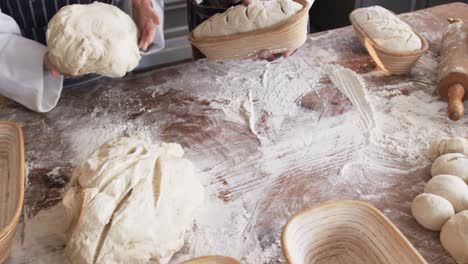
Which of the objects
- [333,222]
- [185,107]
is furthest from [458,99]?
[185,107]

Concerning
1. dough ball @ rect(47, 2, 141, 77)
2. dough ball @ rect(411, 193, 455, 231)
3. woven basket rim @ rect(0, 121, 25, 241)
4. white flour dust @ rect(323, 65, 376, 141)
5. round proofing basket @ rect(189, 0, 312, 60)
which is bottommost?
white flour dust @ rect(323, 65, 376, 141)

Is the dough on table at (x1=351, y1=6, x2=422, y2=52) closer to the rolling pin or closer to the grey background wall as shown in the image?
the rolling pin

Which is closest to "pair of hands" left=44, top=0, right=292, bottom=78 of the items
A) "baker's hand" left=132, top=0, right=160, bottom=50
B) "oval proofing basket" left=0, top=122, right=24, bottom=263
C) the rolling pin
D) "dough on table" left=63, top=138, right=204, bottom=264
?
"baker's hand" left=132, top=0, right=160, bottom=50

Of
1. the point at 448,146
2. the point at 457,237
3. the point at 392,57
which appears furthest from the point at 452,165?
the point at 392,57

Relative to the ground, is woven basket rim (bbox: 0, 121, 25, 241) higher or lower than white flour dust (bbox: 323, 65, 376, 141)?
higher

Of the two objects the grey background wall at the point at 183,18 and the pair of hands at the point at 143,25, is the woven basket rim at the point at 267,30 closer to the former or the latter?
the pair of hands at the point at 143,25

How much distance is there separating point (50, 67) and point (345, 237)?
0.94 m

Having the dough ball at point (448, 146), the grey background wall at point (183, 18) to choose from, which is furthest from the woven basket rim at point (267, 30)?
the grey background wall at point (183, 18)

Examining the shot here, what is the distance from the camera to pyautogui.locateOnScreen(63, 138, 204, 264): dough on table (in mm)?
976

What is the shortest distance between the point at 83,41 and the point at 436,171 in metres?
0.96

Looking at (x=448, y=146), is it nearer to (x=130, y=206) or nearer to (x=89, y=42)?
(x=130, y=206)

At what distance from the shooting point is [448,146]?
1.28 meters

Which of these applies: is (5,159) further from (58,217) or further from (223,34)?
(223,34)

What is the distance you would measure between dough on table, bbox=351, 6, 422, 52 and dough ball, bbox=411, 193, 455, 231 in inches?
25.2
